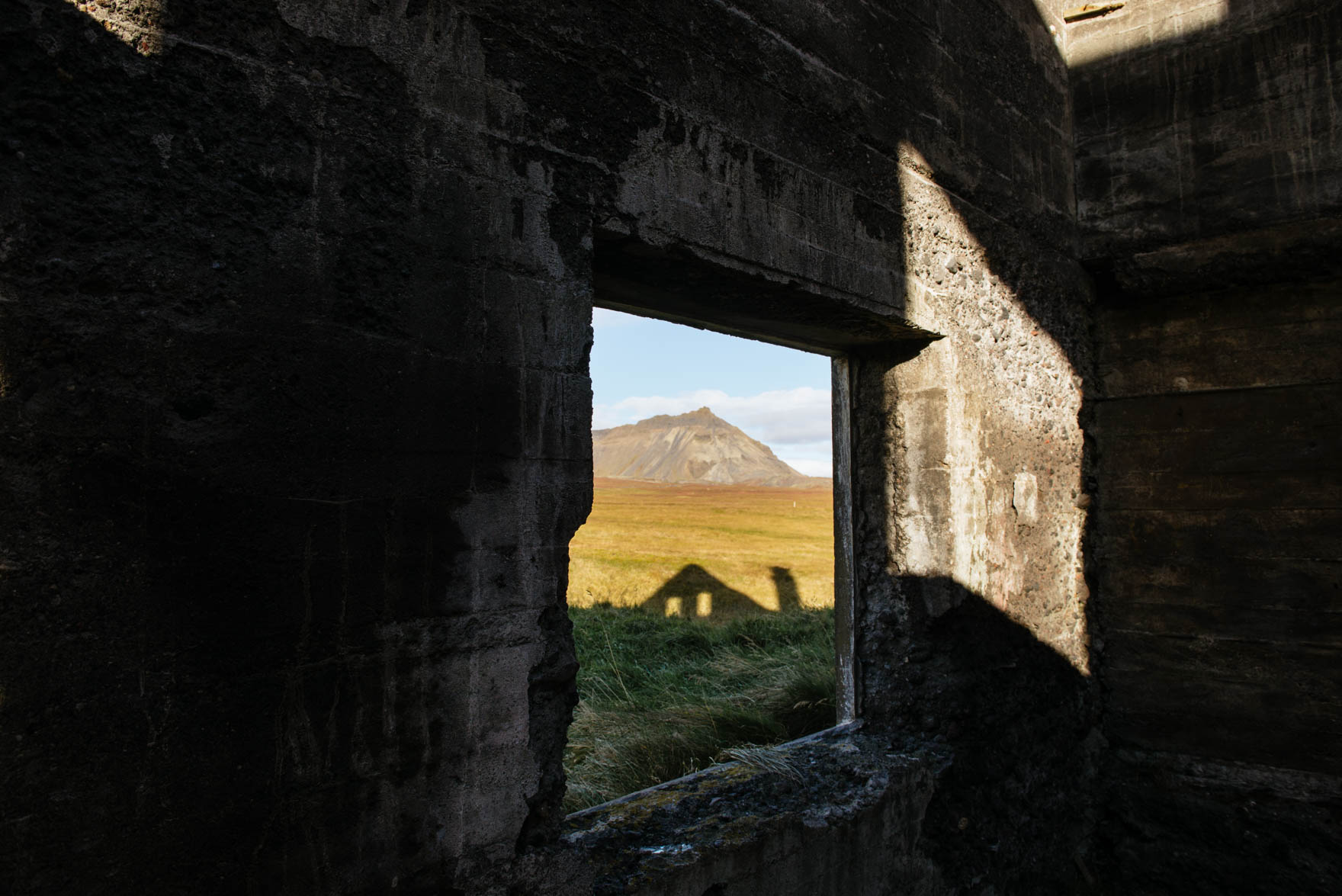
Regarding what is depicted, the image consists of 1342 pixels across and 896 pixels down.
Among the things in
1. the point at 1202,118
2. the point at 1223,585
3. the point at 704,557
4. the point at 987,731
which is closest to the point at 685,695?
the point at 987,731

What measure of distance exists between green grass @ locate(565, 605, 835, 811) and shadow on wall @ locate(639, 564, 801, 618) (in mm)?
1970

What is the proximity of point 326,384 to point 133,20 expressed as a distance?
684 mm

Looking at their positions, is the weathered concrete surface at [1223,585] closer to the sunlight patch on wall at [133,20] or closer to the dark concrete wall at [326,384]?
the dark concrete wall at [326,384]

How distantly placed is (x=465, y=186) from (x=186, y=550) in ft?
3.02

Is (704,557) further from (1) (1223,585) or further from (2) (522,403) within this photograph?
(2) (522,403)

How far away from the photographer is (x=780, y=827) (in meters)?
2.42

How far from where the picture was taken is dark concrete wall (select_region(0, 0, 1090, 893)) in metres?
1.35

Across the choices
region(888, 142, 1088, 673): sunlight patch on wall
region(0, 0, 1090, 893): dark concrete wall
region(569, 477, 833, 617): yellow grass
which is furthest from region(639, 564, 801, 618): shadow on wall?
region(0, 0, 1090, 893): dark concrete wall

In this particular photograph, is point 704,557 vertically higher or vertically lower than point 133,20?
lower

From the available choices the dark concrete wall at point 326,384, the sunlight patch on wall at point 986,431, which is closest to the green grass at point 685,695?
the sunlight patch on wall at point 986,431

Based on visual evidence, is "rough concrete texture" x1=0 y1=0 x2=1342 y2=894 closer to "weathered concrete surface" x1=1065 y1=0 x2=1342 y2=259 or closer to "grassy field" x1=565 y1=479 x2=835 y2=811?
"weathered concrete surface" x1=1065 y1=0 x2=1342 y2=259

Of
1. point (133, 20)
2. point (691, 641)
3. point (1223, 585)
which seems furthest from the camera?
point (691, 641)

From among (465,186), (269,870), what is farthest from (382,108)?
(269,870)

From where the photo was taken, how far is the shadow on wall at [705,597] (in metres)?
8.96
